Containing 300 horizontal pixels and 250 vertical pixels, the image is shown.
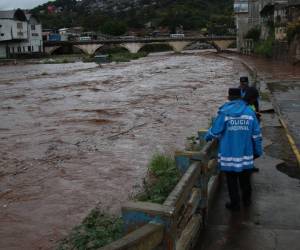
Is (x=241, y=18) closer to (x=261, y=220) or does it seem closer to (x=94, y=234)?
(x=261, y=220)

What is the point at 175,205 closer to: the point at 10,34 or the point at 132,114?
the point at 132,114

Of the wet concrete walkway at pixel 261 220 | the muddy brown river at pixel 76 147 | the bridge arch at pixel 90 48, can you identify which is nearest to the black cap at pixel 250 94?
the wet concrete walkway at pixel 261 220

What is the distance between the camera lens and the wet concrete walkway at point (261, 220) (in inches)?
207

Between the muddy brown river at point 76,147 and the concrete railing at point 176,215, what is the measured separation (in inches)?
112

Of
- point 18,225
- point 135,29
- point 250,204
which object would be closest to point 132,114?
point 18,225

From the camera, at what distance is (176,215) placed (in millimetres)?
3873

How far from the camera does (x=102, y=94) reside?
93.8 feet

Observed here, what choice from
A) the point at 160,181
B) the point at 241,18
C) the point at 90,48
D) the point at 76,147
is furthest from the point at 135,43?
the point at 160,181

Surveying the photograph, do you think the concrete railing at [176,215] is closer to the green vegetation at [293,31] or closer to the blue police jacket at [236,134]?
the blue police jacket at [236,134]

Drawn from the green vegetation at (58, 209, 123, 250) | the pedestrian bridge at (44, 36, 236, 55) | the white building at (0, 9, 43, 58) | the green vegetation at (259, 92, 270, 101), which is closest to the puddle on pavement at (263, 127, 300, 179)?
the green vegetation at (58, 209, 123, 250)

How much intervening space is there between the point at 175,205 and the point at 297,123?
1022cm

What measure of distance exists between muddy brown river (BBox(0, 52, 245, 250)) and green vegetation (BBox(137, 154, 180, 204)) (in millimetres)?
585

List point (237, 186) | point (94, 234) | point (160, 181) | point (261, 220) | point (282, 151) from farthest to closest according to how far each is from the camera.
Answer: point (282, 151) < point (160, 181) < point (237, 186) < point (94, 234) < point (261, 220)

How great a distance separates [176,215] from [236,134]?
2.18 m
